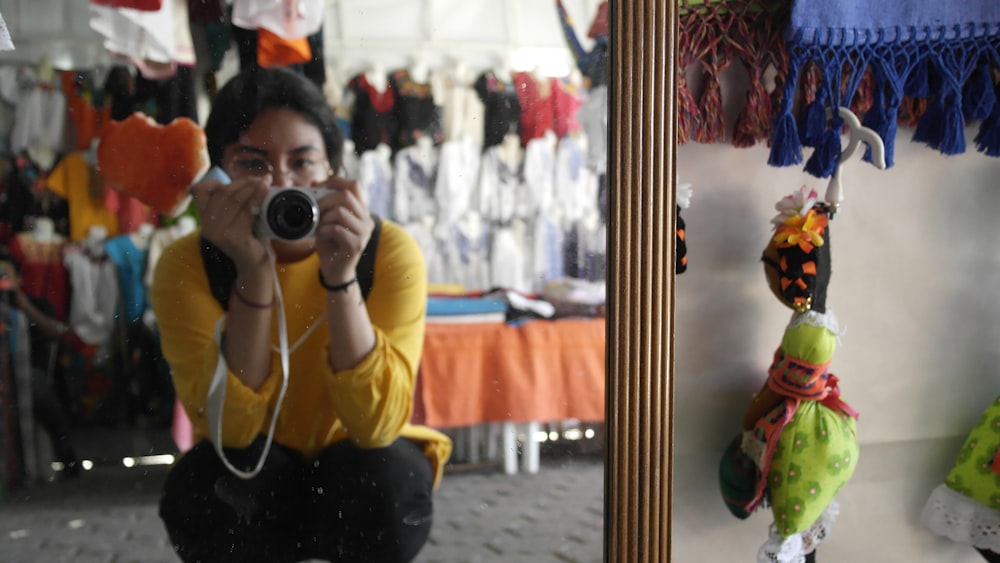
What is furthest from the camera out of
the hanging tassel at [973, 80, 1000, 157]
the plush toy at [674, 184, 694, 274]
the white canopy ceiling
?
the hanging tassel at [973, 80, 1000, 157]

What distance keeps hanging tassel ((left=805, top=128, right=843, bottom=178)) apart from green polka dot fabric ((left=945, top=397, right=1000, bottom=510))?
0.40m

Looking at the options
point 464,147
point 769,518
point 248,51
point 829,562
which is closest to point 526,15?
point 464,147

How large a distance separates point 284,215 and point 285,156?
0.05 meters

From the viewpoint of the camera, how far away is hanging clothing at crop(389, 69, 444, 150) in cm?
60

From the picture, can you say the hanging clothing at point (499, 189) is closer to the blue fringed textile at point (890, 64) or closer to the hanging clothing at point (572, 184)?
the hanging clothing at point (572, 184)

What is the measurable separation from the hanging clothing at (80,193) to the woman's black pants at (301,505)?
8.0 inches

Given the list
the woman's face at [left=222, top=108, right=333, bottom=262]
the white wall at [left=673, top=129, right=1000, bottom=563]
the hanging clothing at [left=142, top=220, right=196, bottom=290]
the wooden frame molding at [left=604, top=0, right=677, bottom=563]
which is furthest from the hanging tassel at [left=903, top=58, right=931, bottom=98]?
the hanging clothing at [left=142, top=220, right=196, bottom=290]

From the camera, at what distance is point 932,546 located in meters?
1.04

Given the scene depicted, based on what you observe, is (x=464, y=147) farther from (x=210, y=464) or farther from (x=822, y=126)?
(x=822, y=126)

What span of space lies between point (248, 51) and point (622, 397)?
449 millimetres

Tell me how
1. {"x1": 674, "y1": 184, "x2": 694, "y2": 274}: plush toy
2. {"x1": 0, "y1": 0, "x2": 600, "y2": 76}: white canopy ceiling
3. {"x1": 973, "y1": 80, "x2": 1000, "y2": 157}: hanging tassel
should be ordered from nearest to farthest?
{"x1": 0, "y1": 0, "x2": 600, "y2": 76}: white canopy ceiling, {"x1": 674, "y1": 184, "x2": 694, "y2": 274}: plush toy, {"x1": 973, "y1": 80, "x2": 1000, "y2": 157}: hanging tassel

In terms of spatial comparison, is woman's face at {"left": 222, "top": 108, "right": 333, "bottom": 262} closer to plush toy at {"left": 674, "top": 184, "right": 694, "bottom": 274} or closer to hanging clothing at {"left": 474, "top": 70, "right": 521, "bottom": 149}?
hanging clothing at {"left": 474, "top": 70, "right": 521, "bottom": 149}

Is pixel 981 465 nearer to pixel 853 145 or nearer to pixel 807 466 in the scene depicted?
pixel 807 466

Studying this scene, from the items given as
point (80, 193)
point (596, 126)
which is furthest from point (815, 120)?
point (80, 193)
